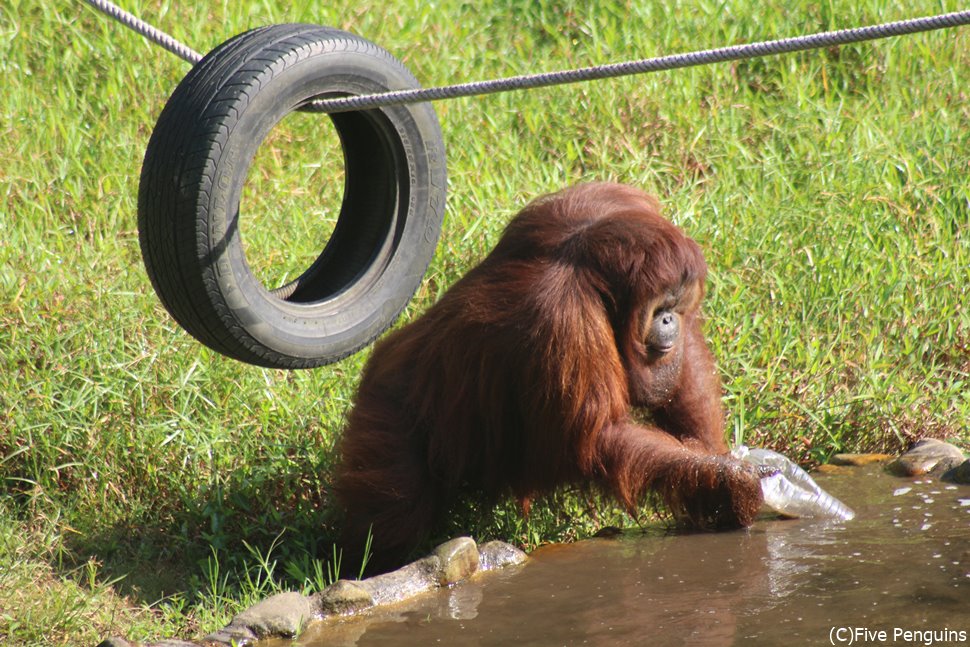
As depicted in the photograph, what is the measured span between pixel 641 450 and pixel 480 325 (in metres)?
0.60

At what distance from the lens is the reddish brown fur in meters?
3.67

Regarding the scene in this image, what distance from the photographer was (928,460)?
4328 mm

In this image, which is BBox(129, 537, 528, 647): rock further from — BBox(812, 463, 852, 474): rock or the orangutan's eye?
BBox(812, 463, 852, 474): rock

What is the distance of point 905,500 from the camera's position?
4.09 metres

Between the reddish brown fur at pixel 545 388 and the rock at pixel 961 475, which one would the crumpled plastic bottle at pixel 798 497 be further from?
the rock at pixel 961 475

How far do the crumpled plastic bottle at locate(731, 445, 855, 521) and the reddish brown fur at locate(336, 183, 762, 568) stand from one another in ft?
0.49

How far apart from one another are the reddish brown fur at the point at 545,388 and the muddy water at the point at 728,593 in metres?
0.21

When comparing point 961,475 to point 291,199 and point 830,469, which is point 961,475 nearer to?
point 830,469

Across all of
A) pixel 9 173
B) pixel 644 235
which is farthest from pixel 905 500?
pixel 9 173

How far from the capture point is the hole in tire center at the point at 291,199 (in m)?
4.95

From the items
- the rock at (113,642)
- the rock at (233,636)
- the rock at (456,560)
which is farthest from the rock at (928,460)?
the rock at (113,642)

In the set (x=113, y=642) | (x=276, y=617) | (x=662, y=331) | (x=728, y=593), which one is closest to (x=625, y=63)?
(x=662, y=331)


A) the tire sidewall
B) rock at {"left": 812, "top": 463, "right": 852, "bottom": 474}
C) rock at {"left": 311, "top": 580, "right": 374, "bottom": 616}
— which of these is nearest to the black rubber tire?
the tire sidewall

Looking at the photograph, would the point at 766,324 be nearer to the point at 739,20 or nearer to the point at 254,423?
the point at 254,423
